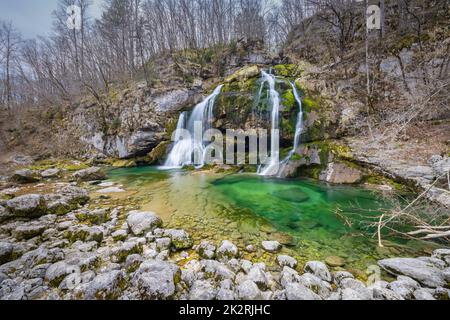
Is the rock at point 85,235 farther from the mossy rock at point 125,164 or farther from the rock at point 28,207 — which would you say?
the mossy rock at point 125,164

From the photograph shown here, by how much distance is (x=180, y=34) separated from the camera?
67.4 feet

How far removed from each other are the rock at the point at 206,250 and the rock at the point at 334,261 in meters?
1.78

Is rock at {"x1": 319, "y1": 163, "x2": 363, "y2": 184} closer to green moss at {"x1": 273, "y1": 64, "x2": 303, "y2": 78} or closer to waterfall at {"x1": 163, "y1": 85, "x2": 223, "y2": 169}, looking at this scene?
waterfall at {"x1": 163, "y1": 85, "x2": 223, "y2": 169}

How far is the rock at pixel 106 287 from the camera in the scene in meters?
2.02

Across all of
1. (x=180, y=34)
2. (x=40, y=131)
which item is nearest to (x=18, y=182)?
(x=40, y=131)

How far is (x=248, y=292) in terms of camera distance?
208 centimetres

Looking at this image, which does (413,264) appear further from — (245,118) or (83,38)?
(83,38)

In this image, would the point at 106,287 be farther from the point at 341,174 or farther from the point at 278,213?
the point at 341,174

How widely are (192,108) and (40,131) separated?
14.4 m

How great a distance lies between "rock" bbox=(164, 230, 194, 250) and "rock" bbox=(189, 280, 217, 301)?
2.93ft

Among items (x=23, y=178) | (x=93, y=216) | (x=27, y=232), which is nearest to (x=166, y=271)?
(x=93, y=216)

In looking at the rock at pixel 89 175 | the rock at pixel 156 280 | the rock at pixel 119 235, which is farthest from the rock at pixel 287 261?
the rock at pixel 89 175

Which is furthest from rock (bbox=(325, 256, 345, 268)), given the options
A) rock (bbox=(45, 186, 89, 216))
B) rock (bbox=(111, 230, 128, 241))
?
rock (bbox=(45, 186, 89, 216))

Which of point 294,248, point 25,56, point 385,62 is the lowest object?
point 294,248
